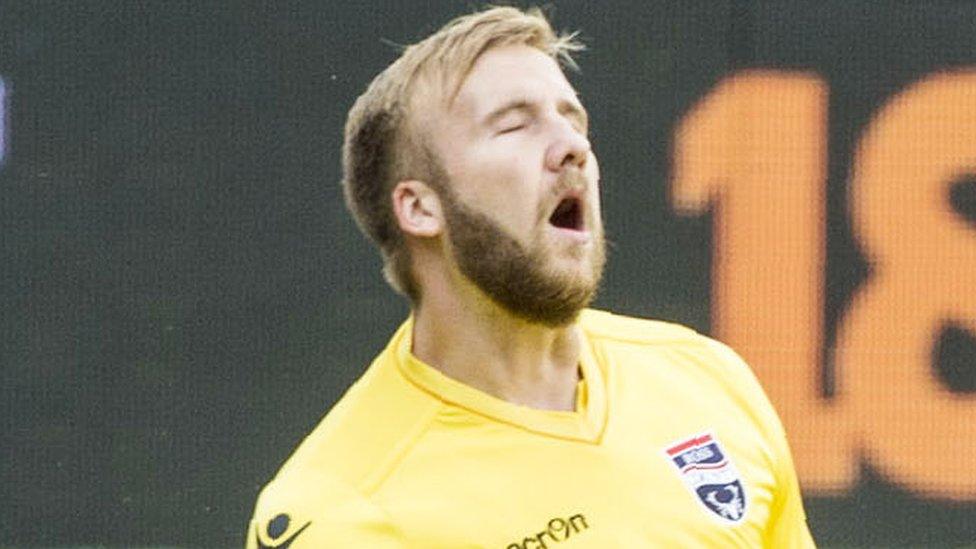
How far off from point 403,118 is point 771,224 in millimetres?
2383

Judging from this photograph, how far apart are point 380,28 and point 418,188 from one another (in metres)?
2.27

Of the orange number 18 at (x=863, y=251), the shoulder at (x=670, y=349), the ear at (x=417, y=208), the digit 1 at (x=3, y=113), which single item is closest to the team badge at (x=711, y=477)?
the shoulder at (x=670, y=349)

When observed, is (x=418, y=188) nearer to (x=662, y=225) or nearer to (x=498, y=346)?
(x=498, y=346)

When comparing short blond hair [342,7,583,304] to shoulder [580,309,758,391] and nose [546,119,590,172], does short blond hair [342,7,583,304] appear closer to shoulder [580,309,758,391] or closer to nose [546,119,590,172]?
nose [546,119,590,172]

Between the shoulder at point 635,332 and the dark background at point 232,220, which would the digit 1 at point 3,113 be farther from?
the shoulder at point 635,332

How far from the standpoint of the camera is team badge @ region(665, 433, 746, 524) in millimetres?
3150

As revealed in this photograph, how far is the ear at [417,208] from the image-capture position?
3316mm

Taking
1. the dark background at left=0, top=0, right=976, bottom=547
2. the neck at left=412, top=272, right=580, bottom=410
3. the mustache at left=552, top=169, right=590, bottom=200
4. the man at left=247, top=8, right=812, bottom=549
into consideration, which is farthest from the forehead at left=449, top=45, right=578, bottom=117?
the dark background at left=0, top=0, right=976, bottom=547

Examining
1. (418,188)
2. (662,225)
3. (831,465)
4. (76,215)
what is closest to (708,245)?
(662,225)

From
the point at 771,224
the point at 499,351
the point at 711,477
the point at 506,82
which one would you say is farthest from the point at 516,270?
the point at 771,224

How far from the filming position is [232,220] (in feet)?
18.4

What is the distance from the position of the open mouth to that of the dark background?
87.4 inches

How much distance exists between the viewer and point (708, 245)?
5.56m

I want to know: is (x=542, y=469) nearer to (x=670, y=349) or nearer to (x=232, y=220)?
(x=670, y=349)
